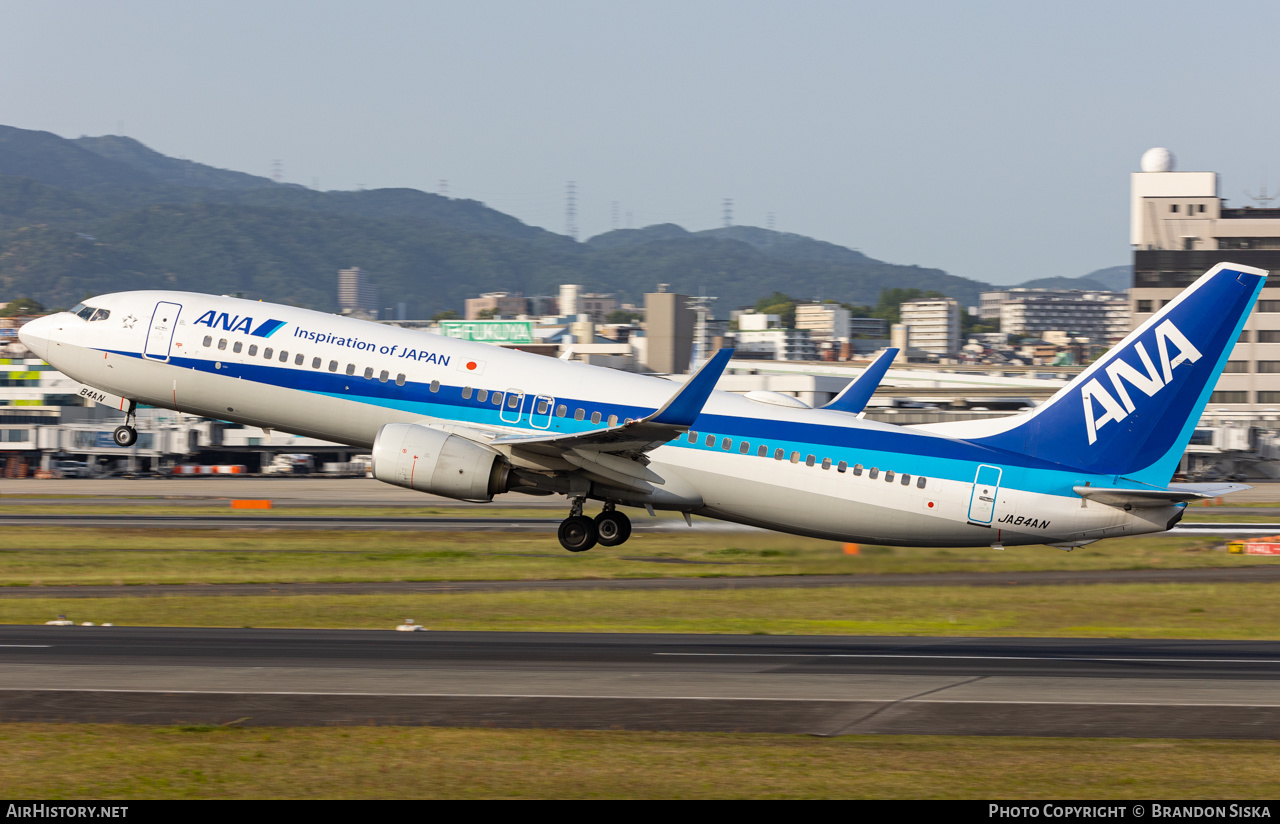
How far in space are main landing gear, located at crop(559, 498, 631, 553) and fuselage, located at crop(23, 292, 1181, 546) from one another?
2.41 feet

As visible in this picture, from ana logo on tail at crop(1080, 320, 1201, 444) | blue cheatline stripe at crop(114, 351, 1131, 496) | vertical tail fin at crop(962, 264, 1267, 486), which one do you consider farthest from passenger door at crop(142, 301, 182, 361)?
ana logo on tail at crop(1080, 320, 1201, 444)

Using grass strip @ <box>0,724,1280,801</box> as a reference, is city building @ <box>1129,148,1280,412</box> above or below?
above

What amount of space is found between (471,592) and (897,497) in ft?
50.7

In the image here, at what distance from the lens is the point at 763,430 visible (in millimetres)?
33594

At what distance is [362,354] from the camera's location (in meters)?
33.5

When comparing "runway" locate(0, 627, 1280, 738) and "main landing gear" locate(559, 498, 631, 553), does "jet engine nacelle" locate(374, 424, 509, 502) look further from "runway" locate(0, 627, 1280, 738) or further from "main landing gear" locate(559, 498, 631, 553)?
"runway" locate(0, 627, 1280, 738)

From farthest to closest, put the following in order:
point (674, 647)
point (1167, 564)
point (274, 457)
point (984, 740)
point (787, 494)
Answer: point (274, 457) → point (1167, 564) → point (787, 494) → point (674, 647) → point (984, 740)

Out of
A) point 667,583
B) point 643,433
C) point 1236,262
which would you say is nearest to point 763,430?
point 643,433

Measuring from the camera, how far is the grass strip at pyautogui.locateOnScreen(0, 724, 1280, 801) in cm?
1683

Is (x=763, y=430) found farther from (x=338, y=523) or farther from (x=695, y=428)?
(x=338, y=523)

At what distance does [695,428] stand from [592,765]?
16.3 metres

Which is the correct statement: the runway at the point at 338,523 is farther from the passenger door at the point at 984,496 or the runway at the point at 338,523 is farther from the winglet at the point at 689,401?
the winglet at the point at 689,401
